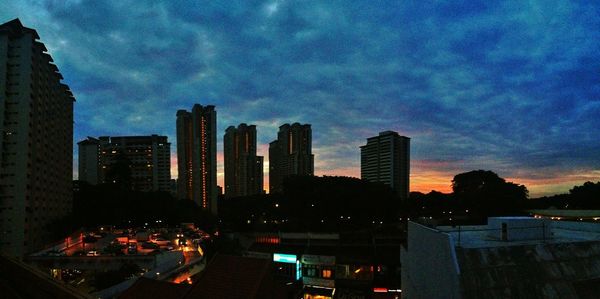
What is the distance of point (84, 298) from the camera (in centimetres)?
791

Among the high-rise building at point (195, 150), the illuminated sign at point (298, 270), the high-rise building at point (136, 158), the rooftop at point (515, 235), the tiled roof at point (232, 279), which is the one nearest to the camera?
the rooftop at point (515, 235)

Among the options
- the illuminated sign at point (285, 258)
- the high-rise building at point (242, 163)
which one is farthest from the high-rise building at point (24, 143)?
the high-rise building at point (242, 163)

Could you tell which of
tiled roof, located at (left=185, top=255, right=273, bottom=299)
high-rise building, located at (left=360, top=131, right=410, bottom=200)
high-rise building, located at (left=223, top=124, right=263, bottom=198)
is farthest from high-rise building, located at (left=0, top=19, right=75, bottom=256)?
high-rise building, located at (left=360, top=131, right=410, bottom=200)

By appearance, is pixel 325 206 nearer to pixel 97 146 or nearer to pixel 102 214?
pixel 102 214

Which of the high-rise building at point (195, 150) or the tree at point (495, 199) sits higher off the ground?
the high-rise building at point (195, 150)

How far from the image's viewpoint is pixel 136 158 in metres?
85.4

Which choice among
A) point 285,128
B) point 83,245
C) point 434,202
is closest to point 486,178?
point 434,202

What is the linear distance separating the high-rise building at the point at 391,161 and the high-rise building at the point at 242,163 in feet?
111

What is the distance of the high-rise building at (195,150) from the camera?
8219cm

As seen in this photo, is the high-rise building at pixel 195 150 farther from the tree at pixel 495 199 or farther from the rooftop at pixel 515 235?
the rooftop at pixel 515 235

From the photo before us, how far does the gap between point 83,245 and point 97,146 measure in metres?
61.1

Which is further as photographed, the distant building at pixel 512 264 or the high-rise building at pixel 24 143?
the high-rise building at pixel 24 143

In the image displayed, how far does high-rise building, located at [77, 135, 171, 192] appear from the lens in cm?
8406

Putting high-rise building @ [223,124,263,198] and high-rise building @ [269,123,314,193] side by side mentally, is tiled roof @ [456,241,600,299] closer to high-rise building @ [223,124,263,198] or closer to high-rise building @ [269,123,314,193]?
high-rise building @ [269,123,314,193]
